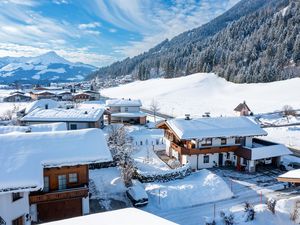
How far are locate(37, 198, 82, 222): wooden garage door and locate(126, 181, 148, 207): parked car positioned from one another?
4.83 metres

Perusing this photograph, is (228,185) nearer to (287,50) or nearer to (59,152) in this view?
(59,152)

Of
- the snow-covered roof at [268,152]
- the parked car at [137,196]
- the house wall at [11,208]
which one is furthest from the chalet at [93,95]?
the house wall at [11,208]

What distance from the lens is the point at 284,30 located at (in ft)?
477

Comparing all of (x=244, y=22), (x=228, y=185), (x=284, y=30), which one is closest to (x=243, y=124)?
(x=228, y=185)

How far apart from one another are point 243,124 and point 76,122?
2565 cm

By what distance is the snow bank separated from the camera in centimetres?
2506

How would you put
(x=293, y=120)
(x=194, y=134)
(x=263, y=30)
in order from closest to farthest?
(x=194, y=134)
(x=293, y=120)
(x=263, y=30)

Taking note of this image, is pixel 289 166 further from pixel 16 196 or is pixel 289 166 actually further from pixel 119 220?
pixel 119 220

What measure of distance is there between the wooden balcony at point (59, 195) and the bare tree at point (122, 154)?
276 inches

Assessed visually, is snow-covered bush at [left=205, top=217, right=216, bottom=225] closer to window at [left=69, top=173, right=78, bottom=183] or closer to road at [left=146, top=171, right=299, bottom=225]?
road at [left=146, top=171, right=299, bottom=225]

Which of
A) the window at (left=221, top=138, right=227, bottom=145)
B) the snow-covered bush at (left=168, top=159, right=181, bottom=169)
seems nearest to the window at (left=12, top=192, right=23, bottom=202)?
the snow-covered bush at (left=168, top=159, right=181, bottom=169)

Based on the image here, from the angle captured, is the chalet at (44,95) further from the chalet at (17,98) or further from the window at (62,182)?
the window at (62,182)

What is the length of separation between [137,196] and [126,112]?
1670 inches

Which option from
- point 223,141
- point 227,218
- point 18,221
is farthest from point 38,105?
point 227,218
